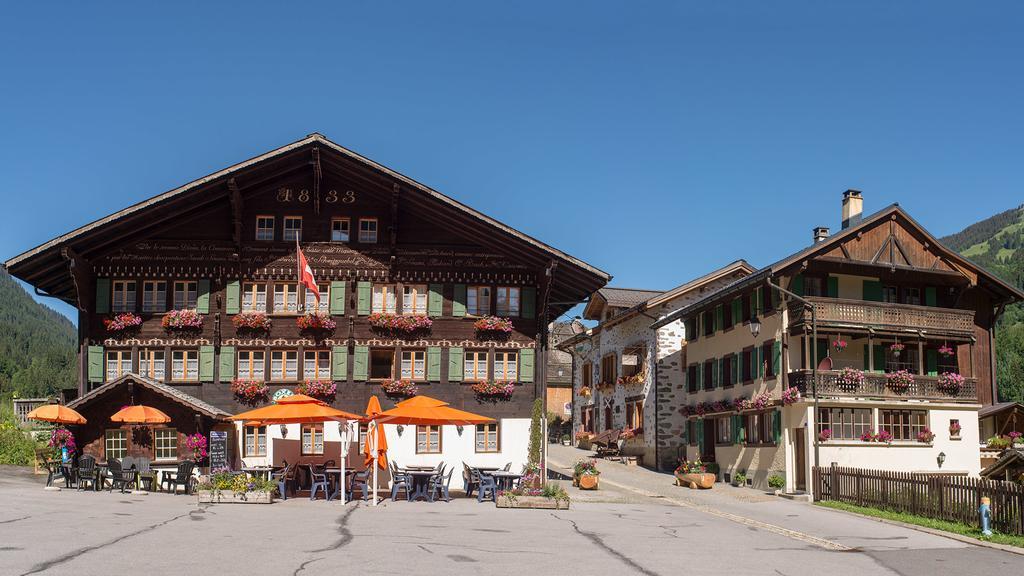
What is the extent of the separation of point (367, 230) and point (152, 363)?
7.42m

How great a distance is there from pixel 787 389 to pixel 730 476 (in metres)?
5.54

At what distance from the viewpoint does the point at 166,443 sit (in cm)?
2920

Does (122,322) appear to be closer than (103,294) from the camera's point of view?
Yes

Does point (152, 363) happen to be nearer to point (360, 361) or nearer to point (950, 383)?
point (360, 361)

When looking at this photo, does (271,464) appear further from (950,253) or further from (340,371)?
(950,253)

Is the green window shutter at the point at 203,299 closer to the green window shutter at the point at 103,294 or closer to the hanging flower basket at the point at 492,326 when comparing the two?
the green window shutter at the point at 103,294

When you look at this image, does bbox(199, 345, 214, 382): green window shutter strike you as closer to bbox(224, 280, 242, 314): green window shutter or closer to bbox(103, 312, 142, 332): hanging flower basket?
bbox(224, 280, 242, 314): green window shutter

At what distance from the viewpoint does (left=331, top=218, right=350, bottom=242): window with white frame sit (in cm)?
3186

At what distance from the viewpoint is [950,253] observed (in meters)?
37.8

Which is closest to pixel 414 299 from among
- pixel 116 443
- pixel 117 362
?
pixel 117 362

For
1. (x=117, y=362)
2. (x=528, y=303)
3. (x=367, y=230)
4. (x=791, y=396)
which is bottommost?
(x=791, y=396)

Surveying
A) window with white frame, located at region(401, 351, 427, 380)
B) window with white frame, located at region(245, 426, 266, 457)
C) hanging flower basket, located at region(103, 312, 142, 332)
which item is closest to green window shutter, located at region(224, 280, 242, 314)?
hanging flower basket, located at region(103, 312, 142, 332)

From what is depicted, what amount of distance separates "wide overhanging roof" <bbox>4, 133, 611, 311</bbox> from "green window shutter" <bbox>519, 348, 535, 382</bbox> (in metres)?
2.66

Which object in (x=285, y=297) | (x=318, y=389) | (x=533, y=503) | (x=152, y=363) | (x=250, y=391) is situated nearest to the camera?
(x=533, y=503)
